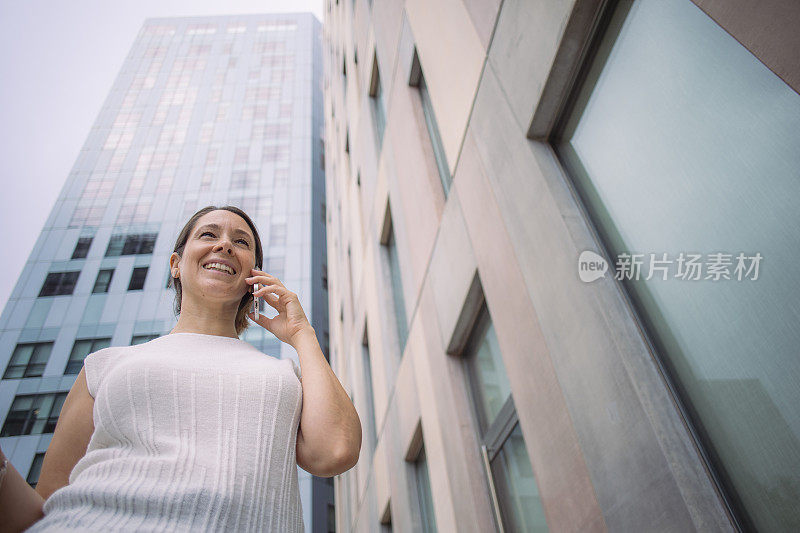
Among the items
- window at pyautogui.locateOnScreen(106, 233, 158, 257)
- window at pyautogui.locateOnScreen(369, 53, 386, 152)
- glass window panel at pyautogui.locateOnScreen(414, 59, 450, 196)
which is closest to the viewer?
glass window panel at pyautogui.locateOnScreen(414, 59, 450, 196)

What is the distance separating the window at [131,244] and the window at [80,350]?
21.7ft

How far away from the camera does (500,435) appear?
13.0ft

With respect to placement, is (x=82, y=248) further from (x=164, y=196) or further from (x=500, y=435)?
(x=500, y=435)

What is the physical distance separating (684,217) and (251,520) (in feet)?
7.05

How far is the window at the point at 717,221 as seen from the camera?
5.42 feet

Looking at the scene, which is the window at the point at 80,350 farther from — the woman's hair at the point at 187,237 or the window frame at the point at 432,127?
the woman's hair at the point at 187,237

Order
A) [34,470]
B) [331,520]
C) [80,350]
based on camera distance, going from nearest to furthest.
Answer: [34,470] < [80,350] < [331,520]

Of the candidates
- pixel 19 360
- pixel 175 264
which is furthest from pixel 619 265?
pixel 19 360

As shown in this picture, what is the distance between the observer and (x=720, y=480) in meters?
1.86

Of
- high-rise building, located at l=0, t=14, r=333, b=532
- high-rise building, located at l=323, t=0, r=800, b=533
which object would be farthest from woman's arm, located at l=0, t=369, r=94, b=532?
high-rise building, located at l=0, t=14, r=333, b=532

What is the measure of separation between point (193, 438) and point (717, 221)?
2189mm

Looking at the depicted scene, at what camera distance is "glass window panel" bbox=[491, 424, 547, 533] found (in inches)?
131

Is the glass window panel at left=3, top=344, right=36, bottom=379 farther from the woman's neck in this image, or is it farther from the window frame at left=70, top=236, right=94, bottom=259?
the woman's neck

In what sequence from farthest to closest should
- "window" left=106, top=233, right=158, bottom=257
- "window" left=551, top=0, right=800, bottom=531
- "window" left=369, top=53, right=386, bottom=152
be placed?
"window" left=106, top=233, right=158, bottom=257 → "window" left=369, top=53, right=386, bottom=152 → "window" left=551, top=0, right=800, bottom=531
